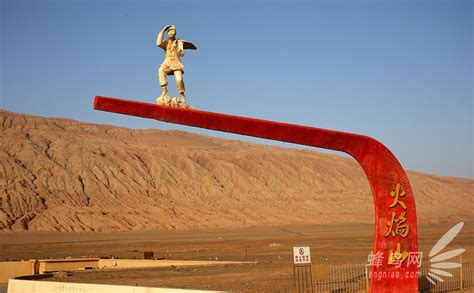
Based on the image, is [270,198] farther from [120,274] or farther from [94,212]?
[120,274]

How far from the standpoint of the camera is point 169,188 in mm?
105250

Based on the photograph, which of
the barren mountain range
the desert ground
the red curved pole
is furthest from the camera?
the barren mountain range

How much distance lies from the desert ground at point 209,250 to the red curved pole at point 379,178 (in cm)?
728

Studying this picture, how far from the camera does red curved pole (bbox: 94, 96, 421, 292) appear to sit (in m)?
16.5

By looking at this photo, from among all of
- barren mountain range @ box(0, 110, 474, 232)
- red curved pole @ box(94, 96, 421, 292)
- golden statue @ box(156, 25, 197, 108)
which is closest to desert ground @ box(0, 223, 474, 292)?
barren mountain range @ box(0, 110, 474, 232)

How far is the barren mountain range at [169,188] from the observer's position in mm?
89000

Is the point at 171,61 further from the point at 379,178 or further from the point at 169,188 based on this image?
the point at 169,188

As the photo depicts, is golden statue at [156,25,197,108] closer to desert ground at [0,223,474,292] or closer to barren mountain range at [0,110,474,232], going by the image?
desert ground at [0,223,474,292]

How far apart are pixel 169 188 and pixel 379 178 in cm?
8987

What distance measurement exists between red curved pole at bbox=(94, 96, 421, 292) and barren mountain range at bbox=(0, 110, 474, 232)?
6885cm

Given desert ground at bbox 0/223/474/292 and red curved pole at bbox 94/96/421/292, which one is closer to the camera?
red curved pole at bbox 94/96/421/292

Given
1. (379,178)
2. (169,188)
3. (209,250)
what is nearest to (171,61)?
(379,178)

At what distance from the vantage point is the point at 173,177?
110 m

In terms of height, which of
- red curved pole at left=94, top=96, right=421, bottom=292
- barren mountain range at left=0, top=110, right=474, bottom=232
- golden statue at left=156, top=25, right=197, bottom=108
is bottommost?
red curved pole at left=94, top=96, right=421, bottom=292
